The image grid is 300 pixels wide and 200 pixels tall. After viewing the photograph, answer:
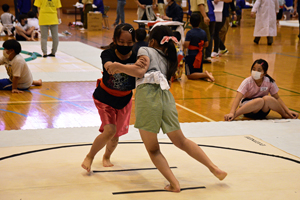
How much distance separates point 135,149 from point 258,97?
6.14 ft

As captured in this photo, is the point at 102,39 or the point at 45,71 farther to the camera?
the point at 102,39

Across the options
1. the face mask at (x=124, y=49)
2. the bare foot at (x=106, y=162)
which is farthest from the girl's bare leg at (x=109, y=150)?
the face mask at (x=124, y=49)

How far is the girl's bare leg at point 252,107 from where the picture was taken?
4.44 m

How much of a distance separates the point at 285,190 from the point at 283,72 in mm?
5276

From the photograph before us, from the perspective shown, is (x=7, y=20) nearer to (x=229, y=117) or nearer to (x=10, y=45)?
(x=10, y=45)

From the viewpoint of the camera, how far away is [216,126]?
4238mm

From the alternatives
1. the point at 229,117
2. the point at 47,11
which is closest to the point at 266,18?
the point at 47,11

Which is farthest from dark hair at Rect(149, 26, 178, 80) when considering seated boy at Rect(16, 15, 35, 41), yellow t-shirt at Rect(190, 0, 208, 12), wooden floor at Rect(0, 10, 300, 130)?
seated boy at Rect(16, 15, 35, 41)

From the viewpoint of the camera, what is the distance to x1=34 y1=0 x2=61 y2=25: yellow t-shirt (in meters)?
8.34

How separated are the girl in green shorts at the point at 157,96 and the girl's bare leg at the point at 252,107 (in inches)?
79.0

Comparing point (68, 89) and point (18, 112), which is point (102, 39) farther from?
point (18, 112)

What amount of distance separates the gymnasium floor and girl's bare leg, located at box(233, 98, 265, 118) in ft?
0.38

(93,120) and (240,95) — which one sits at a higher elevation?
(240,95)

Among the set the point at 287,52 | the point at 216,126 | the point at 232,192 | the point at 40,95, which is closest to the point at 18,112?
the point at 40,95
